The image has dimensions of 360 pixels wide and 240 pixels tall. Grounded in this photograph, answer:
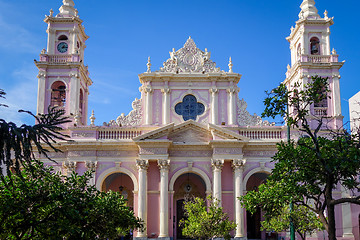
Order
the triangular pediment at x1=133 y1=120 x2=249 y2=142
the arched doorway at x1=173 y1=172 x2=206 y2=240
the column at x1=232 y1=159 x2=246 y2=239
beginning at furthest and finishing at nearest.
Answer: the arched doorway at x1=173 y1=172 x2=206 y2=240 < the triangular pediment at x1=133 y1=120 x2=249 y2=142 < the column at x1=232 y1=159 x2=246 y2=239

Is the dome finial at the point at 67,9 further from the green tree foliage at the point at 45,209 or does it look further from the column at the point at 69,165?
the green tree foliage at the point at 45,209

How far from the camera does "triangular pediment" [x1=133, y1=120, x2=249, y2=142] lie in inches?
1398

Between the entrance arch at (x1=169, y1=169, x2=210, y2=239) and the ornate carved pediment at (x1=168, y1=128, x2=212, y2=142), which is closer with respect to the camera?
the ornate carved pediment at (x1=168, y1=128, x2=212, y2=142)

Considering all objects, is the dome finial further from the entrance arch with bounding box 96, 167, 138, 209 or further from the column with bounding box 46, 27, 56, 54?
the entrance arch with bounding box 96, 167, 138, 209

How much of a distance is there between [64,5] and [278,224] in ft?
82.4

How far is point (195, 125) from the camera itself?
36.2 meters

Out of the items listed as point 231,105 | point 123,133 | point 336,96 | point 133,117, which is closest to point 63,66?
point 133,117

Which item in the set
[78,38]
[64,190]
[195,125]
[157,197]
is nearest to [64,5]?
[78,38]

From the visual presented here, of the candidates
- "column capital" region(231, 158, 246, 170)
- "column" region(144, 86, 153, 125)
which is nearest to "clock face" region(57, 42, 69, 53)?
"column" region(144, 86, 153, 125)

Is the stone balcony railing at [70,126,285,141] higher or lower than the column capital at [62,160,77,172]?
higher

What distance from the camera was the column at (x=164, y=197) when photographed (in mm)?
34594

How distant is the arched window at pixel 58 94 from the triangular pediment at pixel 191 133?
25.8ft

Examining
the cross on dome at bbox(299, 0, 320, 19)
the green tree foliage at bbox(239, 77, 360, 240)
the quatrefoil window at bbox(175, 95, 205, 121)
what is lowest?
the green tree foliage at bbox(239, 77, 360, 240)

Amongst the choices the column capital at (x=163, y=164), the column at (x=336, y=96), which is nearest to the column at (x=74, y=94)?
the column capital at (x=163, y=164)
